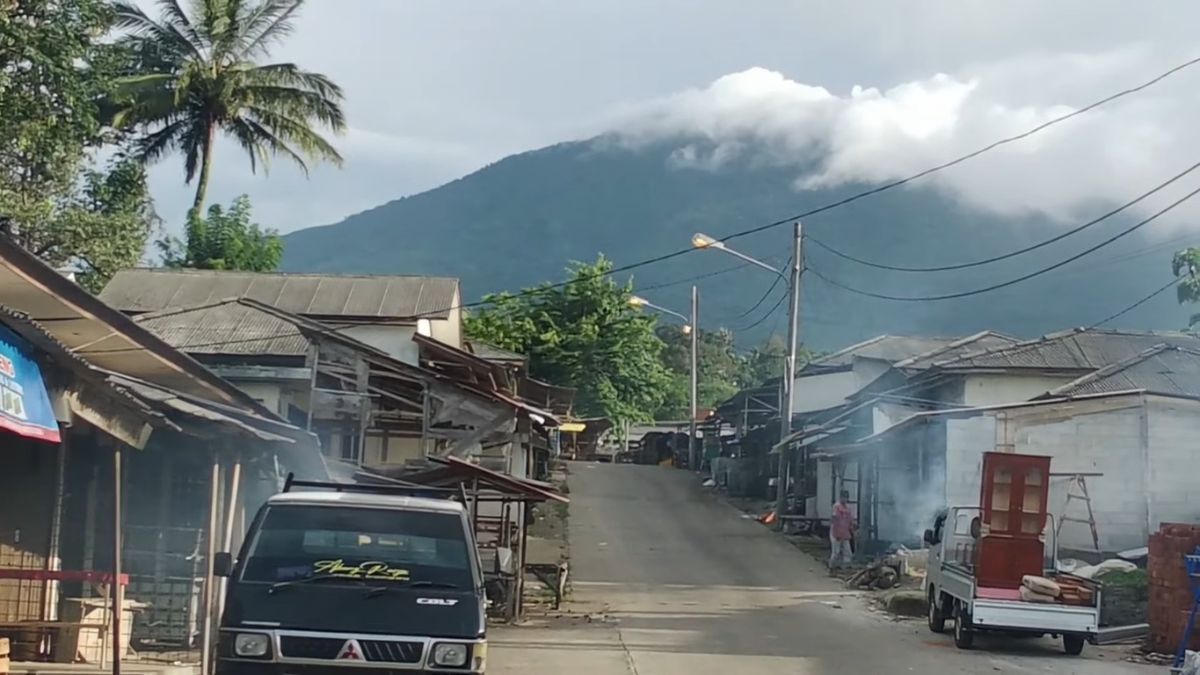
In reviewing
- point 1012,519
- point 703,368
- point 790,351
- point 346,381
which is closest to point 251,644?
point 1012,519

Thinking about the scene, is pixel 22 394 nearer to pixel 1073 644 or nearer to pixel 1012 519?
pixel 1073 644

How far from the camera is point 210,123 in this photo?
42.6m

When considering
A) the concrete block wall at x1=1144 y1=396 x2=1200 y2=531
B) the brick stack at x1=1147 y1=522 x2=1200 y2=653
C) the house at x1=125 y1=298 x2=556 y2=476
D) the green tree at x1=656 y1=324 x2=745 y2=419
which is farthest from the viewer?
the green tree at x1=656 y1=324 x2=745 y2=419

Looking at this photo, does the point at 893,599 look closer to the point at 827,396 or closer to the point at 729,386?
the point at 827,396

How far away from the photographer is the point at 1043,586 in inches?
728

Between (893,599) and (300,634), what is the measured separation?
55.6 feet

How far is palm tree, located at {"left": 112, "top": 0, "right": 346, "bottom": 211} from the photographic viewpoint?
4078cm

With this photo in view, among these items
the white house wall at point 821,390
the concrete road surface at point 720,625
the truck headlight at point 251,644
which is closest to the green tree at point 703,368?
the white house wall at point 821,390

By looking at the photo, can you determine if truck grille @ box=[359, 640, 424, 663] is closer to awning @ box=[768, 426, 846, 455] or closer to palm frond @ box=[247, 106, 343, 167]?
awning @ box=[768, 426, 846, 455]

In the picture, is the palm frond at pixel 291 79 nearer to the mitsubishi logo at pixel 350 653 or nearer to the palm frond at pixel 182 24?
the palm frond at pixel 182 24

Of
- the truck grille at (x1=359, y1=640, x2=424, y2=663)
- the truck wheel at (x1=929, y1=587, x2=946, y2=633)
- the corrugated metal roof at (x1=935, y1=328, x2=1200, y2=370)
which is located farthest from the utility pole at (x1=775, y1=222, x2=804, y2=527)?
the truck grille at (x1=359, y1=640, x2=424, y2=663)

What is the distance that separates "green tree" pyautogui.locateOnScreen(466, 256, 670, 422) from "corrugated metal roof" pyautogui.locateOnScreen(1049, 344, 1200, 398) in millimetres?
27671

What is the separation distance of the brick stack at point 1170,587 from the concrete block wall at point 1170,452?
26.2ft

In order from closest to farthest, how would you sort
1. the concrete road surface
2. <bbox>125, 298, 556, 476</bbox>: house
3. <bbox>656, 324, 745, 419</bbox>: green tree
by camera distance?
the concrete road surface, <bbox>125, 298, 556, 476</bbox>: house, <bbox>656, 324, 745, 419</bbox>: green tree
